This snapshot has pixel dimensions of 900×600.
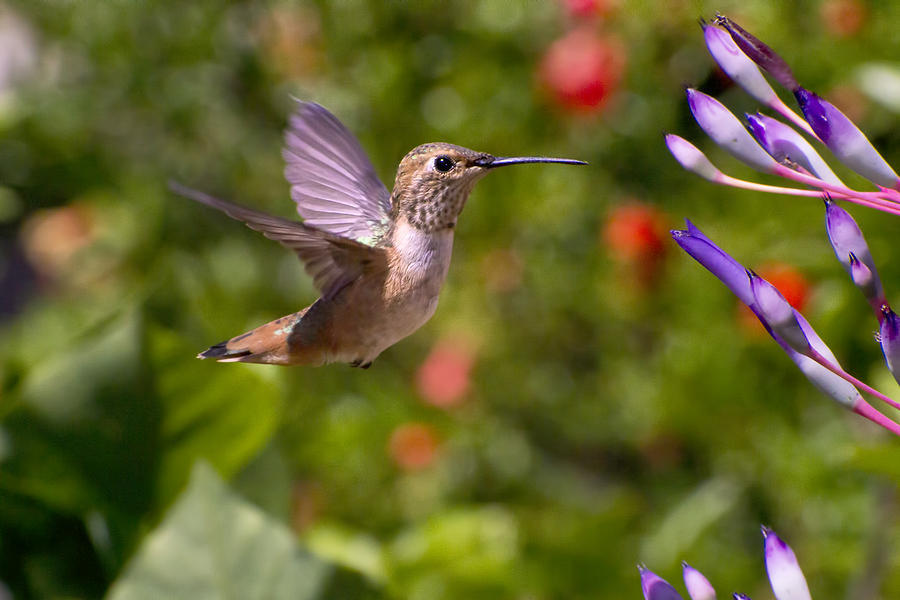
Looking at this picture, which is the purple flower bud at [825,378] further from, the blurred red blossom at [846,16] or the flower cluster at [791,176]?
the blurred red blossom at [846,16]

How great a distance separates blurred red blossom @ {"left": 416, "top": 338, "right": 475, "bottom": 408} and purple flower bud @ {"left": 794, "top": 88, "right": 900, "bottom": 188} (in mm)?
1403

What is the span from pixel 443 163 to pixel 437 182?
A: 0.01 meters

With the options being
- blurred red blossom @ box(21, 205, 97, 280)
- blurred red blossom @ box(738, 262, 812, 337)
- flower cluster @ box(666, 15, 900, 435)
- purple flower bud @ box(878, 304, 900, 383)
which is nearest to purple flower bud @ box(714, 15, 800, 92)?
flower cluster @ box(666, 15, 900, 435)

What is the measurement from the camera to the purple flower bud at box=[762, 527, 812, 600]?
1.49 ft

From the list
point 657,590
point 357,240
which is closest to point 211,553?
point 357,240

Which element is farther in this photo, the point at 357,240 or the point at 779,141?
the point at 357,240

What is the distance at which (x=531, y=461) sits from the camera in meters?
1.99

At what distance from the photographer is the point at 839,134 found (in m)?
0.43

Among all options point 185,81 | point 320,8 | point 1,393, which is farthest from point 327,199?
point 185,81

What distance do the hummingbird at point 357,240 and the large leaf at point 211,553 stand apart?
0.67ft

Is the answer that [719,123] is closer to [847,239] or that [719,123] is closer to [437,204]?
[847,239]

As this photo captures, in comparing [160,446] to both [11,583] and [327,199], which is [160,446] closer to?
[11,583]

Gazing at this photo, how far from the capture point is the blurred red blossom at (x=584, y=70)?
1.59 m

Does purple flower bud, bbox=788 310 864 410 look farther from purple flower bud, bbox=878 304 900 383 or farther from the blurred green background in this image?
the blurred green background
